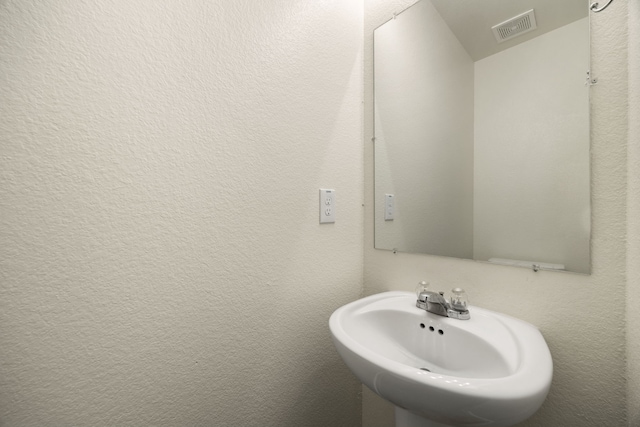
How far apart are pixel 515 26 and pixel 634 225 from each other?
2.13ft

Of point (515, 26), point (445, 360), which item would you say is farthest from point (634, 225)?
point (515, 26)

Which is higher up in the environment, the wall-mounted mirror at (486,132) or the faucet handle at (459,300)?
the wall-mounted mirror at (486,132)

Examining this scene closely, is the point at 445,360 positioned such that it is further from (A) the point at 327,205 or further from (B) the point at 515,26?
(B) the point at 515,26

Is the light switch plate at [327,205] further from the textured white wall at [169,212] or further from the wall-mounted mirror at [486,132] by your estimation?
the wall-mounted mirror at [486,132]

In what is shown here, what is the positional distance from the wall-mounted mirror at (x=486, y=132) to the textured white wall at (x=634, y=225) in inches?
3.0

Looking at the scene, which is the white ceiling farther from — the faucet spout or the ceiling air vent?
the faucet spout

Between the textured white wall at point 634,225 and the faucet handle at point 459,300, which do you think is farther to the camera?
the faucet handle at point 459,300

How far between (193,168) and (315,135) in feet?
1.47

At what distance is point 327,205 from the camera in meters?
0.94

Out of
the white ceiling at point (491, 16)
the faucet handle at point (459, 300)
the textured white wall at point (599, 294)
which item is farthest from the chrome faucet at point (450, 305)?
the white ceiling at point (491, 16)

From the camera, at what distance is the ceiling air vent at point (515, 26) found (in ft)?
2.40

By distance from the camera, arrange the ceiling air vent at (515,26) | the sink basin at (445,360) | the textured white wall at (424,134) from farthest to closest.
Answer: the textured white wall at (424,134) → the ceiling air vent at (515,26) → the sink basin at (445,360)

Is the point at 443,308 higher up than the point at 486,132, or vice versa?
the point at 486,132

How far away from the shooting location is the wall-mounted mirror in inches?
26.1
